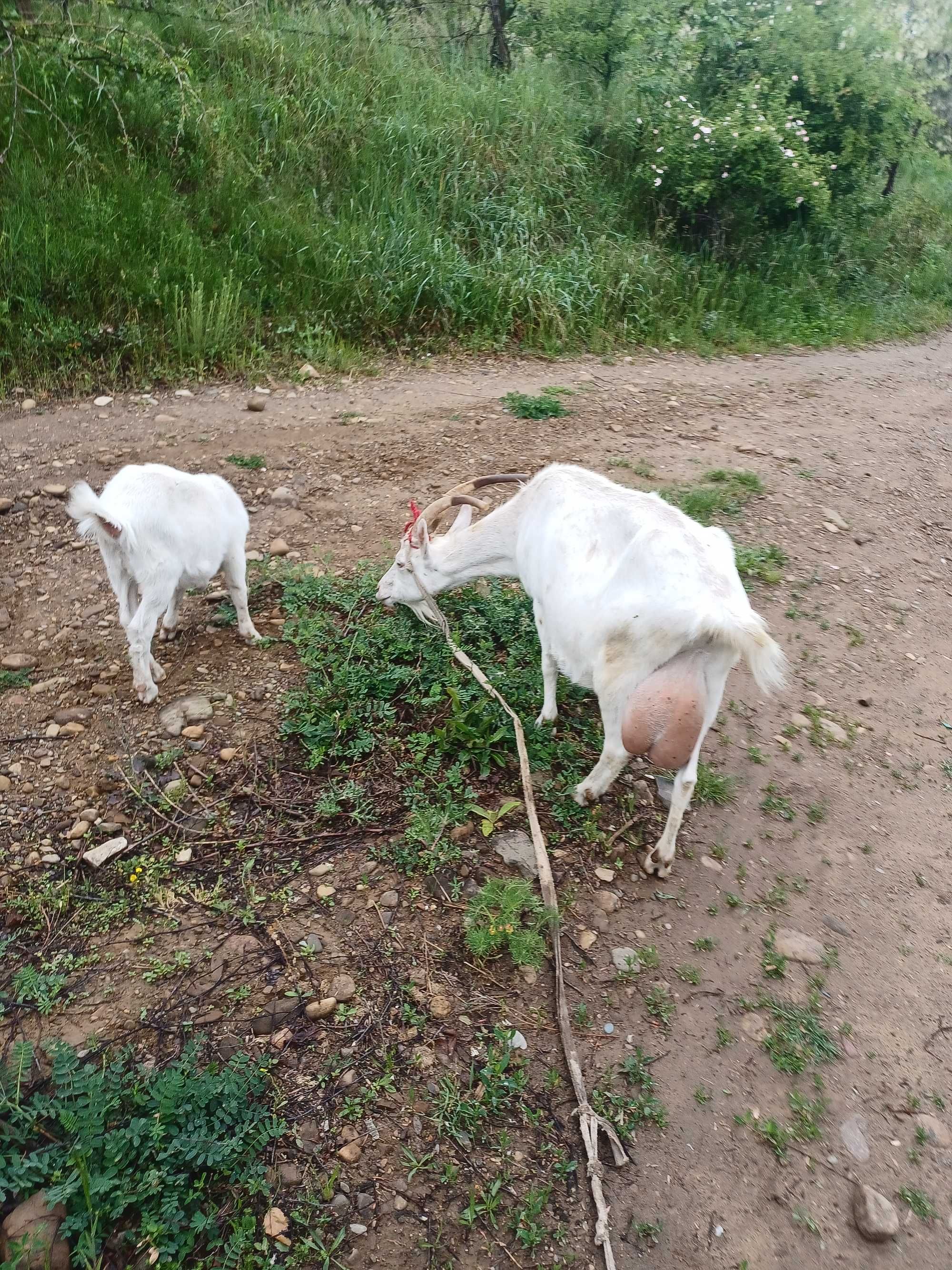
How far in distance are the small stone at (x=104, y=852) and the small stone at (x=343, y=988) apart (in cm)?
107

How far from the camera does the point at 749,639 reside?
9.85ft

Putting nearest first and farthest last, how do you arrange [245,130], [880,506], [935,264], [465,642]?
[465,642] < [880,506] < [245,130] < [935,264]

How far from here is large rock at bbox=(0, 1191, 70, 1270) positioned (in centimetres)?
218

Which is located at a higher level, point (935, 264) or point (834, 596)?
point (935, 264)

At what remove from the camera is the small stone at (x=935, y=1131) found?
272 cm

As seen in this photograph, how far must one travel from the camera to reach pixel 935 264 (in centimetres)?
1175

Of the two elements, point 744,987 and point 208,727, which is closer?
point 744,987

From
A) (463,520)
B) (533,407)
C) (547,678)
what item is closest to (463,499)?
(463,520)

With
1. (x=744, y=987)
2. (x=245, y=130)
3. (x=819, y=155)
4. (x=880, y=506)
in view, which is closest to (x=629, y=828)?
(x=744, y=987)

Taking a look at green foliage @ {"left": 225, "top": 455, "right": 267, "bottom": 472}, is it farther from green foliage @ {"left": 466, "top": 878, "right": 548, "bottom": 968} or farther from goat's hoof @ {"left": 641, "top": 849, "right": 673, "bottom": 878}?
goat's hoof @ {"left": 641, "top": 849, "right": 673, "bottom": 878}

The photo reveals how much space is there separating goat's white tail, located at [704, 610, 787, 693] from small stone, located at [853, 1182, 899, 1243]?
1692 millimetres

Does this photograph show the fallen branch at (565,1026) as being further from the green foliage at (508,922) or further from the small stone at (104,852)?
the small stone at (104,852)

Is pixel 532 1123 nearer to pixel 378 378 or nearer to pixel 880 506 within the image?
pixel 880 506

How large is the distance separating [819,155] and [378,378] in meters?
6.44
